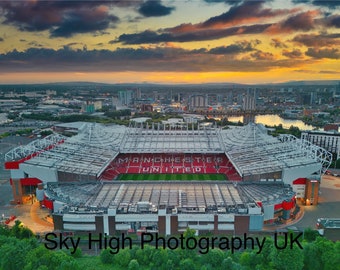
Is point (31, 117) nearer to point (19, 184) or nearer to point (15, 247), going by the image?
point (19, 184)

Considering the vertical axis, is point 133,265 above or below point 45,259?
below

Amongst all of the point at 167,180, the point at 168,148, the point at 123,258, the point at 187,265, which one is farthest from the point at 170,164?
the point at 187,265

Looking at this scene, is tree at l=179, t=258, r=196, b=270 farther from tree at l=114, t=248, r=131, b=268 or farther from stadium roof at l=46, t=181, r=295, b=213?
stadium roof at l=46, t=181, r=295, b=213

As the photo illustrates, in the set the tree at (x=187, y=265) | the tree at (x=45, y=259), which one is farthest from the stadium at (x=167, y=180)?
the tree at (x=187, y=265)

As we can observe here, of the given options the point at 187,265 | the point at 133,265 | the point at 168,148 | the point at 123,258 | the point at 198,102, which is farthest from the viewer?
the point at 198,102


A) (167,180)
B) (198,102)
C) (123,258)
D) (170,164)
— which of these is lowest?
(170,164)

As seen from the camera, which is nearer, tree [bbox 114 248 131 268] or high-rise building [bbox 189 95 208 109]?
tree [bbox 114 248 131 268]

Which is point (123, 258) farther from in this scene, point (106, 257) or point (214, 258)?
point (214, 258)

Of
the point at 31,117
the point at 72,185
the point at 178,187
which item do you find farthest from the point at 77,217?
the point at 31,117

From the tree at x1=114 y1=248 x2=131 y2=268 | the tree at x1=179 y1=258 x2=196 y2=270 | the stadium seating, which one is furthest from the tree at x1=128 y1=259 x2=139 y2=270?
the stadium seating
